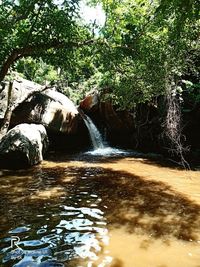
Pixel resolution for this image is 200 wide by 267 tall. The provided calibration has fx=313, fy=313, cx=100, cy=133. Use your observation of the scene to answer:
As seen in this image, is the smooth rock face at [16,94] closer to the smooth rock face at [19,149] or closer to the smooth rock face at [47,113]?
the smooth rock face at [47,113]

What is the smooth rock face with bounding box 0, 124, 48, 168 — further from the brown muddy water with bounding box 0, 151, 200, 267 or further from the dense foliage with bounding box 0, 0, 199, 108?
the dense foliage with bounding box 0, 0, 199, 108

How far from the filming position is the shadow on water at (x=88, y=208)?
5896mm

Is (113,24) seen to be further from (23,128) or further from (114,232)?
(114,232)

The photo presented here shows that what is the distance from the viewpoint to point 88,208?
7.38 m

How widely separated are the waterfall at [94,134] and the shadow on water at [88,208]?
26.7 feet

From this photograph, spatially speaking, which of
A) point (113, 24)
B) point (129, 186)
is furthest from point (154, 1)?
point (129, 186)

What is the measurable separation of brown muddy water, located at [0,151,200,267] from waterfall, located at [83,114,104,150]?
729 cm

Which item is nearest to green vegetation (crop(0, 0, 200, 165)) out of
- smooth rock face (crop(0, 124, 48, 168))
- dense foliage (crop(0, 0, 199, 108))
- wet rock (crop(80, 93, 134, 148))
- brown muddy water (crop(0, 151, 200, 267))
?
dense foliage (crop(0, 0, 199, 108))

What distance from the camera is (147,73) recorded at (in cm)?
1159

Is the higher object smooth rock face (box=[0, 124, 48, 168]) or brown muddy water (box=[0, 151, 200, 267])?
smooth rock face (box=[0, 124, 48, 168])

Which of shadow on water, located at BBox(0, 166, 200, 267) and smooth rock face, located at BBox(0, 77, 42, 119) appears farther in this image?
smooth rock face, located at BBox(0, 77, 42, 119)

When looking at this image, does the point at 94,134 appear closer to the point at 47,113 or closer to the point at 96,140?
the point at 96,140

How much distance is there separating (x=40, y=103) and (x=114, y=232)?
36.7ft

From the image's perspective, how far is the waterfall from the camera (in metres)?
19.0
